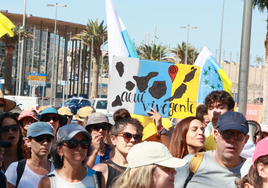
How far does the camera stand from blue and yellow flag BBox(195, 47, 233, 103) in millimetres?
6930

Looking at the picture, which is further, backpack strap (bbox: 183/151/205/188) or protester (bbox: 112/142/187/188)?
backpack strap (bbox: 183/151/205/188)

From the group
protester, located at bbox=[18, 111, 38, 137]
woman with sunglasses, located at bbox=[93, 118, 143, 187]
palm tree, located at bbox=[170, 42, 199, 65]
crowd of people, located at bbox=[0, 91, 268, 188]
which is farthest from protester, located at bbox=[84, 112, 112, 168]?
palm tree, located at bbox=[170, 42, 199, 65]

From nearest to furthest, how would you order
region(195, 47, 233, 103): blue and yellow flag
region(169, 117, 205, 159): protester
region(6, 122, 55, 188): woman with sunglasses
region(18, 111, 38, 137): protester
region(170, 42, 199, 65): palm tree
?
region(6, 122, 55, 188): woman with sunglasses → region(169, 117, 205, 159): protester → region(18, 111, 38, 137): protester → region(195, 47, 233, 103): blue and yellow flag → region(170, 42, 199, 65): palm tree

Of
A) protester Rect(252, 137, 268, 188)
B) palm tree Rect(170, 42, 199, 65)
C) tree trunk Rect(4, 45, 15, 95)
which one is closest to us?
Answer: protester Rect(252, 137, 268, 188)

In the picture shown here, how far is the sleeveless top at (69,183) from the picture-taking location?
3416 mm

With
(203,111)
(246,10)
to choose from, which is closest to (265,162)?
(203,111)

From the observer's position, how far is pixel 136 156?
263 centimetres

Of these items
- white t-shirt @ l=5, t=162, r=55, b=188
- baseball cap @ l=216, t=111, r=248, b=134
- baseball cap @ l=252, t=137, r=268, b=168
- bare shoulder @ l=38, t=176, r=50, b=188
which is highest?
baseball cap @ l=216, t=111, r=248, b=134

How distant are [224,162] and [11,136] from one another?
274 centimetres

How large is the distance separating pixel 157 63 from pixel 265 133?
209cm

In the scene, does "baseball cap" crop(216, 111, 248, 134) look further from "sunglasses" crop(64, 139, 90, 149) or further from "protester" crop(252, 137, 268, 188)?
"sunglasses" crop(64, 139, 90, 149)

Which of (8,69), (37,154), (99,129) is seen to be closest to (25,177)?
(37,154)

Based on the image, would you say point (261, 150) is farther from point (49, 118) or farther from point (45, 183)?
point (49, 118)

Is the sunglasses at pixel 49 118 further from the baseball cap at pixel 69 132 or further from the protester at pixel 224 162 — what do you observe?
the protester at pixel 224 162
